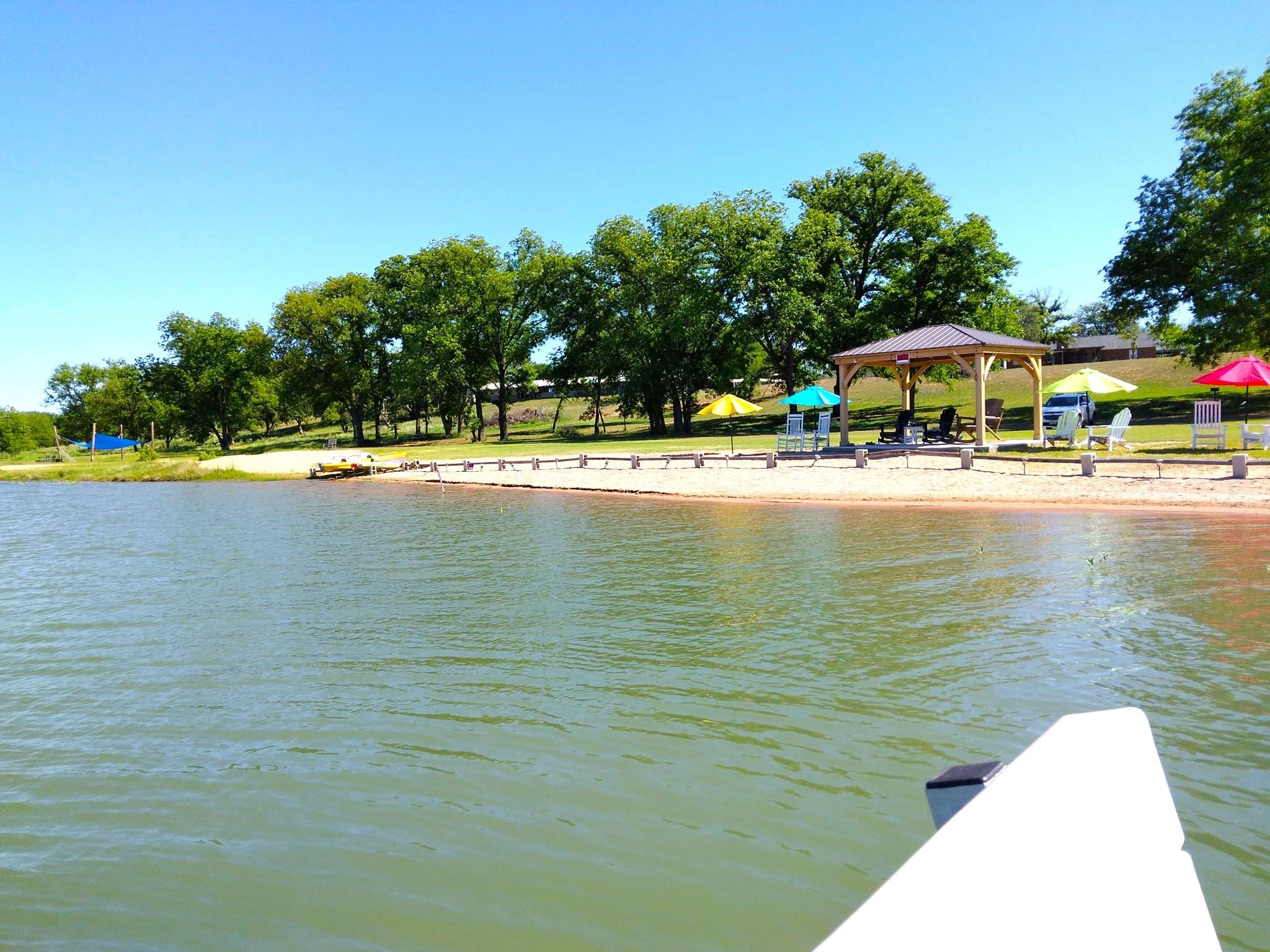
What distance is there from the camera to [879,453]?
2562 centimetres

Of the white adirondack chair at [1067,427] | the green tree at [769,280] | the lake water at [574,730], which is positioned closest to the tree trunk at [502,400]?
the green tree at [769,280]

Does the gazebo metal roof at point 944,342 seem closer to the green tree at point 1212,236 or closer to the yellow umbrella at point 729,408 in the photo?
the yellow umbrella at point 729,408

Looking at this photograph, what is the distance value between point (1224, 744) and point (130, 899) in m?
6.23

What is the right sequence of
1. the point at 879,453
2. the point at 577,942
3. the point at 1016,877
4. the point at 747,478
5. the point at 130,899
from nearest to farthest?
the point at 1016,877, the point at 577,942, the point at 130,899, the point at 747,478, the point at 879,453

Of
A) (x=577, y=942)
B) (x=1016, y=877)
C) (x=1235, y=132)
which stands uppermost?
(x=1235, y=132)

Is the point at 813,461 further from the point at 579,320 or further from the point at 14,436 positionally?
the point at 14,436

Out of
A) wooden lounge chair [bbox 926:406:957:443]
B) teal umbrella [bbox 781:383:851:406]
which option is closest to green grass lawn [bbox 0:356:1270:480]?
wooden lounge chair [bbox 926:406:957:443]

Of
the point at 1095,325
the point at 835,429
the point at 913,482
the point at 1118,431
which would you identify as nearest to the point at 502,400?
the point at 835,429

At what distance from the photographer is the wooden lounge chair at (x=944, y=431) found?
88.2 feet

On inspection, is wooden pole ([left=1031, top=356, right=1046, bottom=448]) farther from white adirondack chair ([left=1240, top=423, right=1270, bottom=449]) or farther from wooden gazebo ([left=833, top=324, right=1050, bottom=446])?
white adirondack chair ([left=1240, top=423, right=1270, bottom=449])

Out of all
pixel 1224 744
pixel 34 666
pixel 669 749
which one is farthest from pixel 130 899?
pixel 1224 744

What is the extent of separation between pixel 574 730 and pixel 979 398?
21825 mm

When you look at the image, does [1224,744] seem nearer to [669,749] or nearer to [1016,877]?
[669,749]

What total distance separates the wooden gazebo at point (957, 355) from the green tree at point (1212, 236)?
1353cm
